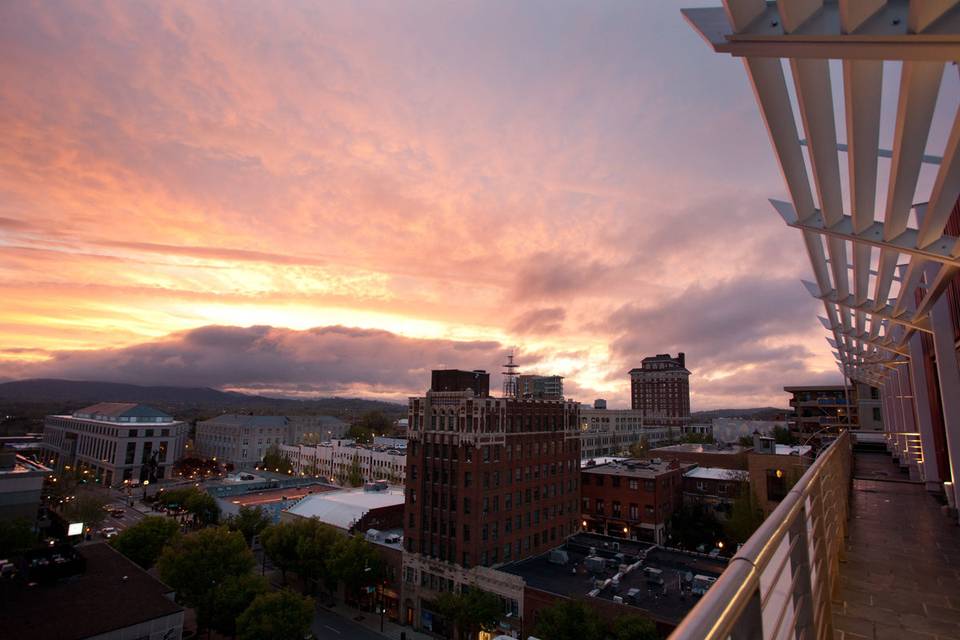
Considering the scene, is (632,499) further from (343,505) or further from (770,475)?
(343,505)

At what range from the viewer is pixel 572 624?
29266mm

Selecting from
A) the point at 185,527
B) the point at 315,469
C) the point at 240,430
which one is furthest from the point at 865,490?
the point at 240,430

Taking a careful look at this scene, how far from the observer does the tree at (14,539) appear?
4316 cm

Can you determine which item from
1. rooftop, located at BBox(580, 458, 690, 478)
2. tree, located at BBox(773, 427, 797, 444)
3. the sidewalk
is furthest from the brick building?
tree, located at BBox(773, 427, 797, 444)

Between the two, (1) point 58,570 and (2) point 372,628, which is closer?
(1) point 58,570

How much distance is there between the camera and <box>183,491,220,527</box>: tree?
6025 cm

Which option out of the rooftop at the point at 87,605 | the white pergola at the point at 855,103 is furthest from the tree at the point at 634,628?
the rooftop at the point at 87,605

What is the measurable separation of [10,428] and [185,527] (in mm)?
192228

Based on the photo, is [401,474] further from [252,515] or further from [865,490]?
[865,490]

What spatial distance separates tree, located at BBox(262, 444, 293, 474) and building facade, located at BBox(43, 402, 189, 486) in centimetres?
1823

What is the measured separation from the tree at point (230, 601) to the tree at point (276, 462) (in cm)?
7378

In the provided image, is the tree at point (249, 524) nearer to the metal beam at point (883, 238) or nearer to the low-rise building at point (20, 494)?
the low-rise building at point (20, 494)

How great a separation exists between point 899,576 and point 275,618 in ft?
111

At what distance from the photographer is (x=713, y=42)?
16.6 feet
